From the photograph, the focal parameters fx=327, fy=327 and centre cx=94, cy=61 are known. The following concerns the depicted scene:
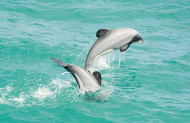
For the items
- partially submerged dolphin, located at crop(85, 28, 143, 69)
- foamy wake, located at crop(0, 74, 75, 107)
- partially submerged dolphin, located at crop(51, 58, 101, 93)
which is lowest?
foamy wake, located at crop(0, 74, 75, 107)

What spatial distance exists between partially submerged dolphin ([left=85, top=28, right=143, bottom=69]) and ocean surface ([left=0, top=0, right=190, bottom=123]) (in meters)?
1.17

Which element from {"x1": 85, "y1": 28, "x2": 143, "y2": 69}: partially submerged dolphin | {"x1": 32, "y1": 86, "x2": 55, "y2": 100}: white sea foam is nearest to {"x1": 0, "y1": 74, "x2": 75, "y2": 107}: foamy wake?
{"x1": 32, "y1": 86, "x2": 55, "y2": 100}: white sea foam

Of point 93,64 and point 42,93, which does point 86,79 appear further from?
point 93,64

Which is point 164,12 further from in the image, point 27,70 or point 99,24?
point 27,70

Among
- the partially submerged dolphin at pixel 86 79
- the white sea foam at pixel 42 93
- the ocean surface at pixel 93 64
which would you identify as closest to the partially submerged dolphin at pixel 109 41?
the partially submerged dolphin at pixel 86 79

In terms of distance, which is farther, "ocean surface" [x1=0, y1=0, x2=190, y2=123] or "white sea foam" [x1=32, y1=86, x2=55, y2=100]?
"white sea foam" [x1=32, y1=86, x2=55, y2=100]

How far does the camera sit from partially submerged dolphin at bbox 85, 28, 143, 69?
33.2 feet

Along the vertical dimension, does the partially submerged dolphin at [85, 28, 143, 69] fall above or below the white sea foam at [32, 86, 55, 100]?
above

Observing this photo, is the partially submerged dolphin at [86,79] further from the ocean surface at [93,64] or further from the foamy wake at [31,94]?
the foamy wake at [31,94]

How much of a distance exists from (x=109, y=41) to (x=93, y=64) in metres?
3.07

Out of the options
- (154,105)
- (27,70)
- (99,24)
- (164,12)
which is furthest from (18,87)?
(164,12)

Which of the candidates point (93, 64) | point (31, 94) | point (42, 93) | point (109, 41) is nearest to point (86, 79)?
point (109, 41)

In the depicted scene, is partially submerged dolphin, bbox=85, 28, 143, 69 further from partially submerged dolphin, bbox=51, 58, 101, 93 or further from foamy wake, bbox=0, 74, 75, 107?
foamy wake, bbox=0, 74, 75, 107

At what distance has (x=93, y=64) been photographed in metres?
13.3
